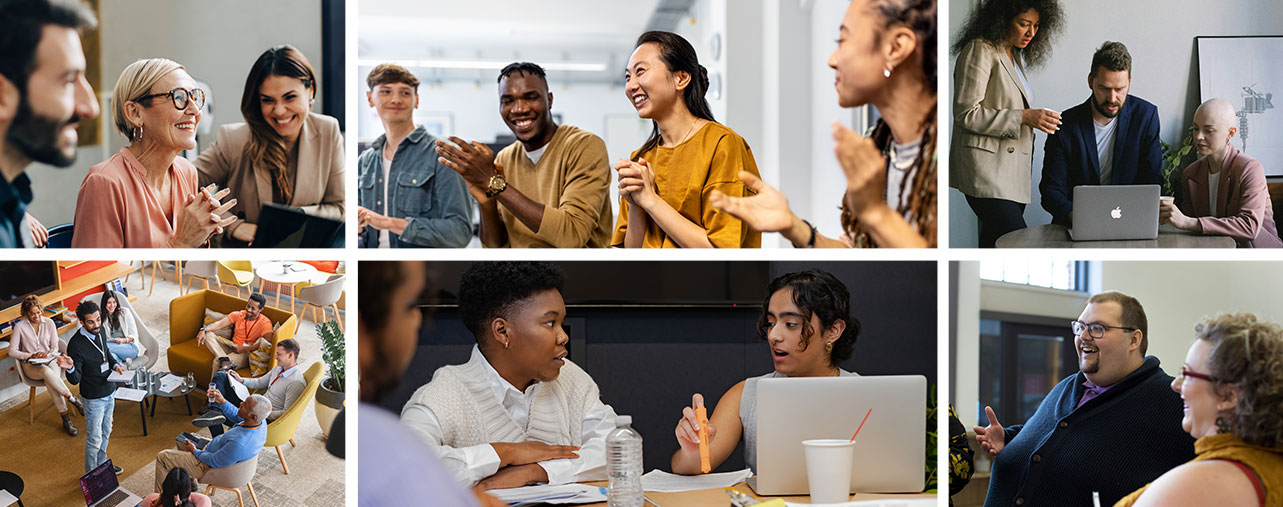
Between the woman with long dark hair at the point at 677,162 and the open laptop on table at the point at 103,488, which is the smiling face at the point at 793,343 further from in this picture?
the open laptop on table at the point at 103,488

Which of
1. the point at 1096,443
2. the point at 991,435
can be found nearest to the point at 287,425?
the point at 991,435

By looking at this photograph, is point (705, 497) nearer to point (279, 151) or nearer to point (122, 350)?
point (279, 151)

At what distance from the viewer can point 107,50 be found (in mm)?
2287

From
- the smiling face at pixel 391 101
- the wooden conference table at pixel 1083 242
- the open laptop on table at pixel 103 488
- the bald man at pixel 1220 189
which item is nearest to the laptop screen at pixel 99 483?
the open laptop on table at pixel 103 488

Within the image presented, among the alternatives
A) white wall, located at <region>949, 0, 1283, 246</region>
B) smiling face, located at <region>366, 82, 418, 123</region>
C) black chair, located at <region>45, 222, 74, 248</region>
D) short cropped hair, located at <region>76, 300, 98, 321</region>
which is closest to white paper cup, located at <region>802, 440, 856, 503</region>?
white wall, located at <region>949, 0, 1283, 246</region>

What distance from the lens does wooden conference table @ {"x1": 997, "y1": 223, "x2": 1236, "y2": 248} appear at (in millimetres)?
2439

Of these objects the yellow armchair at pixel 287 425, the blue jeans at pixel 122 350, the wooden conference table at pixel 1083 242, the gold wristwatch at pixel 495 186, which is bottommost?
the yellow armchair at pixel 287 425

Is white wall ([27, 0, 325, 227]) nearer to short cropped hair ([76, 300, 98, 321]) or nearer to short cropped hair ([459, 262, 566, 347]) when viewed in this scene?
short cropped hair ([76, 300, 98, 321])

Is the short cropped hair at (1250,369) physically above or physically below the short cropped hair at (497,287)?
below

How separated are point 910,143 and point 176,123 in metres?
1.81

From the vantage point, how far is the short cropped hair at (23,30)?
2225 millimetres

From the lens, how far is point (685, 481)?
7.82ft

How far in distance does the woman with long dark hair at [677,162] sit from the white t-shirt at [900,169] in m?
0.34

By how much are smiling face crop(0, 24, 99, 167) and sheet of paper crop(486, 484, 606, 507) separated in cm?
133
